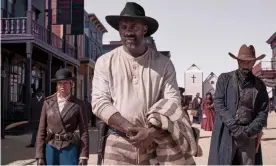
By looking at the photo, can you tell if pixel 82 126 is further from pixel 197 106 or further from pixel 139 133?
pixel 197 106

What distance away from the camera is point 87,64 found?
3844cm

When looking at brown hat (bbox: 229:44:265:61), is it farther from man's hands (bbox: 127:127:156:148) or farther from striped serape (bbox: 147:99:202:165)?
man's hands (bbox: 127:127:156:148)

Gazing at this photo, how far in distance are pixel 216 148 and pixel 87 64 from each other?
33885mm

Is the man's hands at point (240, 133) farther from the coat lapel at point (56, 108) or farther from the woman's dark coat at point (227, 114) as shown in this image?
the coat lapel at point (56, 108)

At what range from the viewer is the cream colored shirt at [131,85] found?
8.96ft

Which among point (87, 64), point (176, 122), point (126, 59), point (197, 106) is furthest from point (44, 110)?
point (87, 64)

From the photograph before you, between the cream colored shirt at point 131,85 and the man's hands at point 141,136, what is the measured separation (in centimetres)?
12

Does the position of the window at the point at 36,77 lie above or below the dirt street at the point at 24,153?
above

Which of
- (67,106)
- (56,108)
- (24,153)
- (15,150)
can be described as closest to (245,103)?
(67,106)

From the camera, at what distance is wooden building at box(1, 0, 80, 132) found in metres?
17.7

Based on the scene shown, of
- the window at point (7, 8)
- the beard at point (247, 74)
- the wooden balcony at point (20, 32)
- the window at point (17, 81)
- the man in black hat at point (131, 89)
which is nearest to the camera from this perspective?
the man in black hat at point (131, 89)

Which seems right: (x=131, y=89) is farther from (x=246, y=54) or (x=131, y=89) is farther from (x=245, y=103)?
(x=246, y=54)

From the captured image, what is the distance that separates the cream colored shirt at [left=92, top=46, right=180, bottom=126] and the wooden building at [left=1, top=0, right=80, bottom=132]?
45.1 feet

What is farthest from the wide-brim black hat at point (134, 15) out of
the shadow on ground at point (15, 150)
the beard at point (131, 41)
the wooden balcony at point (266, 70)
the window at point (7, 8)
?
the wooden balcony at point (266, 70)
